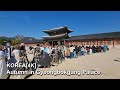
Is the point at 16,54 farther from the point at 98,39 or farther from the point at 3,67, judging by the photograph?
the point at 98,39

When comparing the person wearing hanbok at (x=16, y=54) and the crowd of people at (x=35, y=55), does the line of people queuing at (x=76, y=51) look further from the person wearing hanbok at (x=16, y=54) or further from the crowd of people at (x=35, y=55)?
the person wearing hanbok at (x=16, y=54)

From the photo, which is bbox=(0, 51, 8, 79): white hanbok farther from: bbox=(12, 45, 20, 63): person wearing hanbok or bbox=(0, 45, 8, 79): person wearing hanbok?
bbox=(12, 45, 20, 63): person wearing hanbok

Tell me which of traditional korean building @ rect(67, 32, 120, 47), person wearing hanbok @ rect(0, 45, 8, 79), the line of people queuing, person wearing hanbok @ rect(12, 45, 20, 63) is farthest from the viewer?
traditional korean building @ rect(67, 32, 120, 47)

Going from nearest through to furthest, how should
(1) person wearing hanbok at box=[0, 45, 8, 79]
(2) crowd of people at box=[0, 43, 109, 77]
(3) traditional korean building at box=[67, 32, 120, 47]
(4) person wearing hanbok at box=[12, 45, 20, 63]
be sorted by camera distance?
(1) person wearing hanbok at box=[0, 45, 8, 79]
(2) crowd of people at box=[0, 43, 109, 77]
(4) person wearing hanbok at box=[12, 45, 20, 63]
(3) traditional korean building at box=[67, 32, 120, 47]

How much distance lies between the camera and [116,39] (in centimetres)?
2617

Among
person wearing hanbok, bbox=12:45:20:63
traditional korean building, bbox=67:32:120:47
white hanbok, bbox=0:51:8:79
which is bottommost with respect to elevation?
white hanbok, bbox=0:51:8:79

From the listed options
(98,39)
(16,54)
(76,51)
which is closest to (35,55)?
(16,54)

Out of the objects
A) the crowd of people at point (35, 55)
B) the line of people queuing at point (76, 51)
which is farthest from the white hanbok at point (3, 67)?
the line of people queuing at point (76, 51)

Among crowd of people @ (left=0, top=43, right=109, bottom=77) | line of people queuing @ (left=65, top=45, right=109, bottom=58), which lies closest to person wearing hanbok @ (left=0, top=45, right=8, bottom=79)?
crowd of people @ (left=0, top=43, right=109, bottom=77)

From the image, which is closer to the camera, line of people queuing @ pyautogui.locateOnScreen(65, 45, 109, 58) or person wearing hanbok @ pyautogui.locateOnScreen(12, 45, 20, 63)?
person wearing hanbok @ pyautogui.locateOnScreen(12, 45, 20, 63)

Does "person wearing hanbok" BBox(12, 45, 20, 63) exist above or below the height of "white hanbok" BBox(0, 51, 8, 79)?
above
